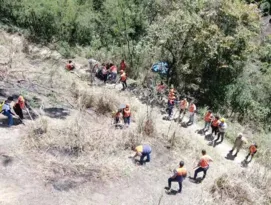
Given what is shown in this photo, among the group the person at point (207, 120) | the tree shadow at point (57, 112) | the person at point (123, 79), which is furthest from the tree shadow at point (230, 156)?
the tree shadow at point (57, 112)

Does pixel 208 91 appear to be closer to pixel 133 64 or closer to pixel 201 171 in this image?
pixel 133 64

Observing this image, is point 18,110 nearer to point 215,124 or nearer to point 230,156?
point 215,124

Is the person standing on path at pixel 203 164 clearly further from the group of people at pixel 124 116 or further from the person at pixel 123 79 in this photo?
the person at pixel 123 79

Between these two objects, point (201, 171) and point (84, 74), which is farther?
point (84, 74)

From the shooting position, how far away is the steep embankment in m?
12.2

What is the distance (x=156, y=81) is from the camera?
72.5ft

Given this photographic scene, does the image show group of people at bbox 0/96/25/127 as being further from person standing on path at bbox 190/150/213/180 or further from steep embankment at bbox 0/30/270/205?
person standing on path at bbox 190/150/213/180

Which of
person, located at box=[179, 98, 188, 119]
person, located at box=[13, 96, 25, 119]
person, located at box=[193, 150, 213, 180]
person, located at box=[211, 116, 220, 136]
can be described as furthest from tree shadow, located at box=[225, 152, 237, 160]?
person, located at box=[13, 96, 25, 119]

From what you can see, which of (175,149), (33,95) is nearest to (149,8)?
(33,95)

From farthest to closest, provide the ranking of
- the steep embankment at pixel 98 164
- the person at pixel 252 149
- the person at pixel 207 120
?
1. the person at pixel 207 120
2. the person at pixel 252 149
3. the steep embankment at pixel 98 164

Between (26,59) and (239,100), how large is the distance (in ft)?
37.6

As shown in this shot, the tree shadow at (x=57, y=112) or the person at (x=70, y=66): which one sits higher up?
the person at (x=70, y=66)

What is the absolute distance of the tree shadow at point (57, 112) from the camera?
16.1m

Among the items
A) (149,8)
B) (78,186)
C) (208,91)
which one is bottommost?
(78,186)
